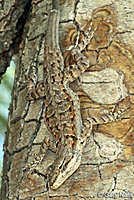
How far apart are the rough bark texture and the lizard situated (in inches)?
2.0

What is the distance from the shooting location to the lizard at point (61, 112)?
2.70m

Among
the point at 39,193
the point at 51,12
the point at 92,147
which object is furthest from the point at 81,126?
the point at 51,12

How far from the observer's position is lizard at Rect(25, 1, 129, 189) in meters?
2.70

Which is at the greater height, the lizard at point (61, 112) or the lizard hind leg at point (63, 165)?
the lizard at point (61, 112)

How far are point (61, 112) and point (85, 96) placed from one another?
20cm

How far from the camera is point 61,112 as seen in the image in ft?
9.64

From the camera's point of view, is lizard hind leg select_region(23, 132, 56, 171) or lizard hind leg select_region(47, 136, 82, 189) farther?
lizard hind leg select_region(23, 132, 56, 171)

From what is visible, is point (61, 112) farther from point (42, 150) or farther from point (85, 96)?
point (42, 150)

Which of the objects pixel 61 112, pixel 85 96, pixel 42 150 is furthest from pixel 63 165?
pixel 85 96

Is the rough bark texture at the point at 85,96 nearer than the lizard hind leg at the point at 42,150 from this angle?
Yes

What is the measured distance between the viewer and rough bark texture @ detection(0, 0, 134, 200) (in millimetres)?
2666

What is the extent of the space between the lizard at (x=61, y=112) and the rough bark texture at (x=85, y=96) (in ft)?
0.17

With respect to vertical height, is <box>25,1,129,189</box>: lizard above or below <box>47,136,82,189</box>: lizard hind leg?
above

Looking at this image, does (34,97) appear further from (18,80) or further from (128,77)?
(128,77)
